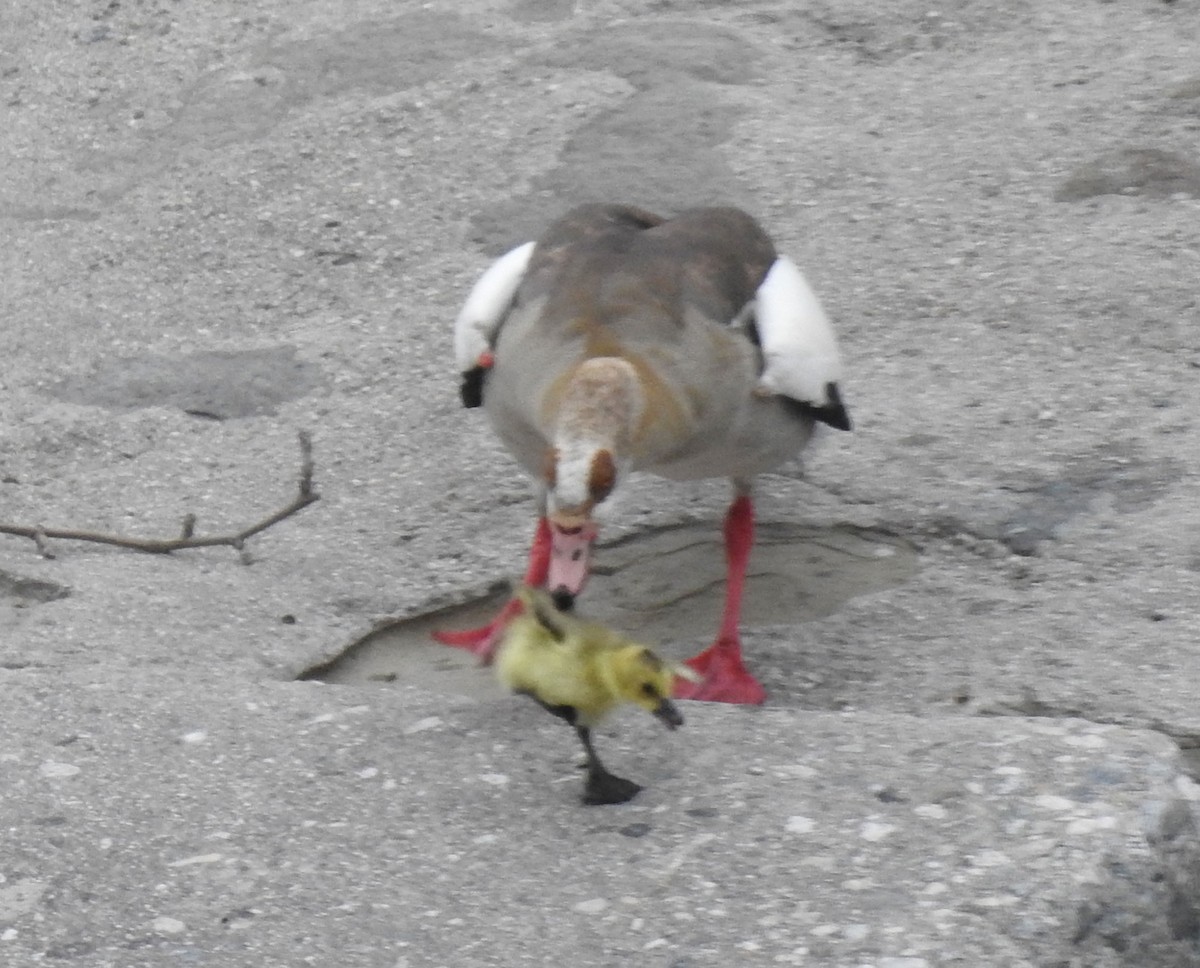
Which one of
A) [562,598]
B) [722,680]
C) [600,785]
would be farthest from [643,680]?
[722,680]

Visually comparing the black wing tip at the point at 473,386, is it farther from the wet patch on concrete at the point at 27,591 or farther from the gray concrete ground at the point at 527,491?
the wet patch on concrete at the point at 27,591

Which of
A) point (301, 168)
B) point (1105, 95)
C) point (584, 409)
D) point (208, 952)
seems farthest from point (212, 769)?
point (1105, 95)

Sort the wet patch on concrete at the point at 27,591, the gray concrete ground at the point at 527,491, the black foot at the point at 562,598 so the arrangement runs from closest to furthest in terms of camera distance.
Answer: the gray concrete ground at the point at 527,491
the black foot at the point at 562,598
the wet patch on concrete at the point at 27,591

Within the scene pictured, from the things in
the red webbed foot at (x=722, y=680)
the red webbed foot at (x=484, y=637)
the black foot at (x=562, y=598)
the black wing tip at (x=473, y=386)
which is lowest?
the red webbed foot at (x=484, y=637)

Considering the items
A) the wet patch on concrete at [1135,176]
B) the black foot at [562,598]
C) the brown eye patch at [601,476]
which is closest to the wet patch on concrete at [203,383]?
the brown eye patch at [601,476]

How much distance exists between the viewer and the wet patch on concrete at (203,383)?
5684mm

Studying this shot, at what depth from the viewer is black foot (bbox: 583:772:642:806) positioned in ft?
11.9

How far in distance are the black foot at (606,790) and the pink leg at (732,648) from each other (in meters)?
0.57

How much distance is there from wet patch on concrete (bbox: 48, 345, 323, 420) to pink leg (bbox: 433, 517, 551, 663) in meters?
1.25

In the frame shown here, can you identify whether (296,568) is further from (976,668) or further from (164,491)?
(976,668)

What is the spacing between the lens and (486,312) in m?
4.80

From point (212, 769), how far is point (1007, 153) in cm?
387

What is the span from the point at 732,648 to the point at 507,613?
0.54 m

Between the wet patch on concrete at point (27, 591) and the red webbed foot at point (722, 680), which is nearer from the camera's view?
the red webbed foot at point (722, 680)
